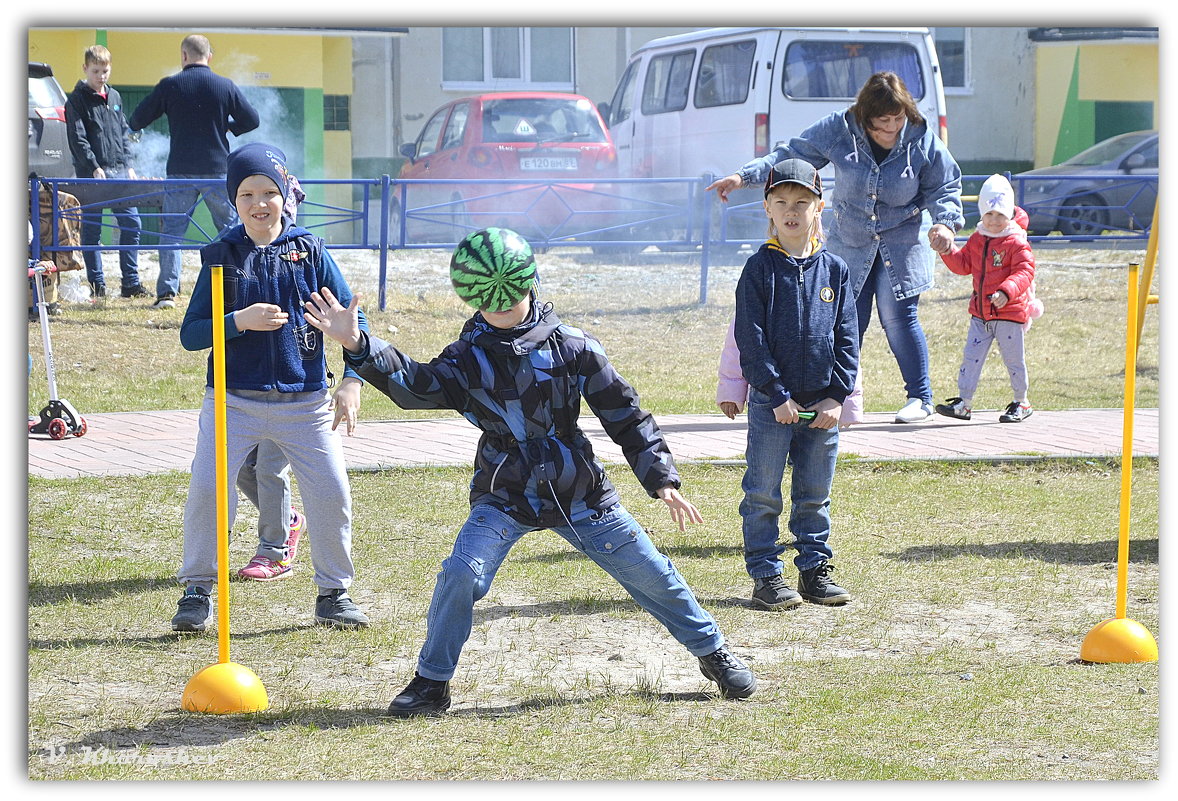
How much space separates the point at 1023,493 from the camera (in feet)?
23.3

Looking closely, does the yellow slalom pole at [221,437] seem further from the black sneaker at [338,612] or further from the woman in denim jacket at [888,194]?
the woman in denim jacket at [888,194]

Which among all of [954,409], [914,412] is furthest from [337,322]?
[954,409]

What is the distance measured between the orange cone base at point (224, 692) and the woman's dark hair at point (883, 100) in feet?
14.5

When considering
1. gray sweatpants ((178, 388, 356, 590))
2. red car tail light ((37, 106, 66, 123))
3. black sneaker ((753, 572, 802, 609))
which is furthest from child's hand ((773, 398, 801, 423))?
red car tail light ((37, 106, 66, 123))

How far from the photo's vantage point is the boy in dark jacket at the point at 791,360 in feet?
16.4

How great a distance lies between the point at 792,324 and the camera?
504 cm

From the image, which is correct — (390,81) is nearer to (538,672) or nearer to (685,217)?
(685,217)

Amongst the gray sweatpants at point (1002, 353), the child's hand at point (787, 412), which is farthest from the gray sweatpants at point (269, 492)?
the gray sweatpants at point (1002, 353)

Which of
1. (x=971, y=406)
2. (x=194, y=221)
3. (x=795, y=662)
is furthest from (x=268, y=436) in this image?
(x=194, y=221)

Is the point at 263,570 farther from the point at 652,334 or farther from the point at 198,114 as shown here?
the point at 652,334

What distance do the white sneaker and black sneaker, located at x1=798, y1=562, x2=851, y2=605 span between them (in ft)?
11.9

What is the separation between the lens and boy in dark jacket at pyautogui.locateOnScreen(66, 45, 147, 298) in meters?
12.7

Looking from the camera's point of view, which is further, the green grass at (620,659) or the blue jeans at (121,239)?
the blue jeans at (121,239)

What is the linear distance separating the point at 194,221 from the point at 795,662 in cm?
983
